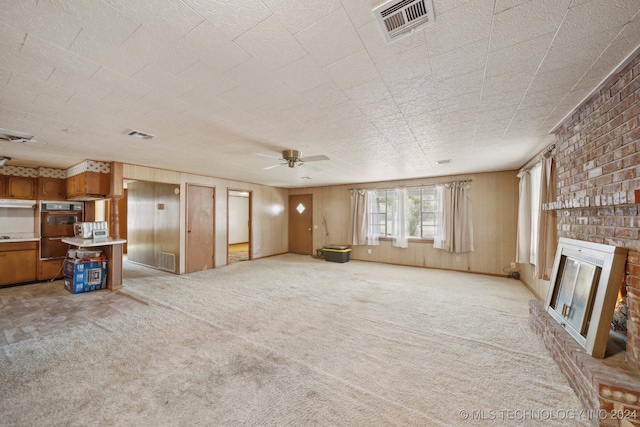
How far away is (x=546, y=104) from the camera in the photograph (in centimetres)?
230

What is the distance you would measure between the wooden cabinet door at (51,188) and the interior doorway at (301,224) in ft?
19.1

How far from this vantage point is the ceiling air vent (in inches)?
47.1

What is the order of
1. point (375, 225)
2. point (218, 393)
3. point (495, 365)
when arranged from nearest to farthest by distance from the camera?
point (218, 393) → point (495, 365) → point (375, 225)

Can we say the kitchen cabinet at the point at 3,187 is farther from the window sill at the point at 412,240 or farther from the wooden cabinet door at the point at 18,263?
the window sill at the point at 412,240

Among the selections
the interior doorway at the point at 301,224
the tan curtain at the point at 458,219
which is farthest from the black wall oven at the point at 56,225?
the tan curtain at the point at 458,219

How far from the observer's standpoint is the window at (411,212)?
6.52 metres

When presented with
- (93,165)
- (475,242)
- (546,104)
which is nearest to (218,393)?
(546,104)

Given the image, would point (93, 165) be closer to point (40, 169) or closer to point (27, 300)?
point (40, 169)

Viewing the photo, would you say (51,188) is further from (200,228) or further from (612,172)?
(612,172)

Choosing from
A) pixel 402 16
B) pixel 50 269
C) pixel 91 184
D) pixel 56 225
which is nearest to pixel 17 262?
pixel 50 269

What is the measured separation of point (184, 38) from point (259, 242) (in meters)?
6.81

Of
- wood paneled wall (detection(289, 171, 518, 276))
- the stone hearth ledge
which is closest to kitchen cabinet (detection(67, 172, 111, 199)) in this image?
wood paneled wall (detection(289, 171, 518, 276))

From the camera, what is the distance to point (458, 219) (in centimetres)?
593

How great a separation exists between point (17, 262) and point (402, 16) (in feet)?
24.6
